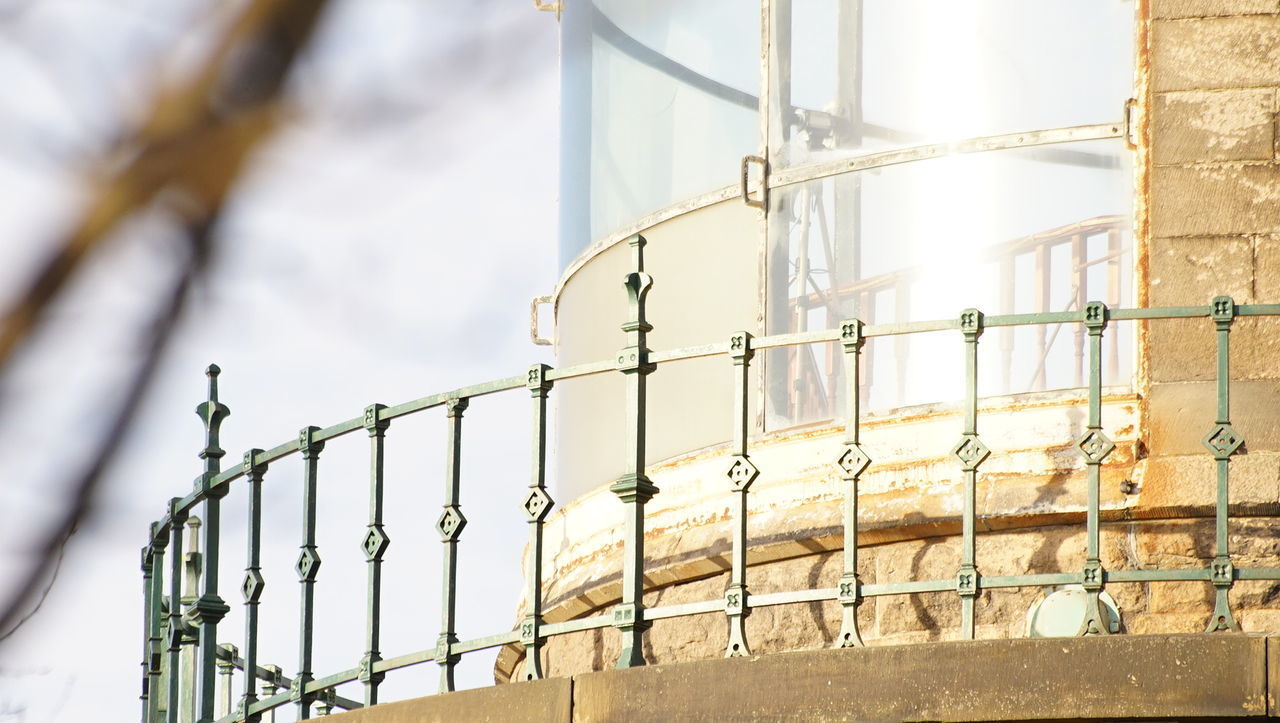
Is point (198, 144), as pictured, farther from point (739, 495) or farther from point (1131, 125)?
point (1131, 125)

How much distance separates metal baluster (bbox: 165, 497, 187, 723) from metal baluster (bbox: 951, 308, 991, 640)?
2.73 meters

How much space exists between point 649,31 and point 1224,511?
286 cm

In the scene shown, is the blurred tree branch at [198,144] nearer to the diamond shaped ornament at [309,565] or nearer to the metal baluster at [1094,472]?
the metal baluster at [1094,472]

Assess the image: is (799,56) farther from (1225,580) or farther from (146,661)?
(146,661)

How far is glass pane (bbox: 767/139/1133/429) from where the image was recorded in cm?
630

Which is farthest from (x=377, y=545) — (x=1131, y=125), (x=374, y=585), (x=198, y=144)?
(x=198, y=144)

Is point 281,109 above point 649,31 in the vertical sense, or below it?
below

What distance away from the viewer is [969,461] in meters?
5.38

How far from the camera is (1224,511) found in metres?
5.28

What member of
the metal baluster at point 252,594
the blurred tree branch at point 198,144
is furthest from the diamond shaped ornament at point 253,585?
the blurred tree branch at point 198,144

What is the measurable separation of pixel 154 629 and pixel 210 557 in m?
0.70

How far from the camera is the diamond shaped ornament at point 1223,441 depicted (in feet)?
17.5

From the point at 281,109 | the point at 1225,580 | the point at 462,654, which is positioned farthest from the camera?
the point at 462,654

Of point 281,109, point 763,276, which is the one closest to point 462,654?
point 763,276
